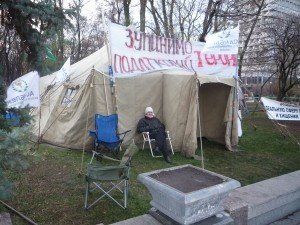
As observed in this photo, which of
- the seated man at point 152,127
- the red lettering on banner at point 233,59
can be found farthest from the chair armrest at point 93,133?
the red lettering on banner at point 233,59

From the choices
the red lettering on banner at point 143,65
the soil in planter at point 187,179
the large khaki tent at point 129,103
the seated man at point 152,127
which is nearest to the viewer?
the soil in planter at point 187,179

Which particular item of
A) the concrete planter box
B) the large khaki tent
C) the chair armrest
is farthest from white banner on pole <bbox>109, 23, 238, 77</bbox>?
the concrete planter box

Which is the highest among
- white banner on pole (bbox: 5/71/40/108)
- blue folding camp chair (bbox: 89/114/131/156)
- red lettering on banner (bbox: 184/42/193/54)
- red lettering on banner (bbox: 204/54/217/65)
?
red lettering on banner (bbox: 184/42/193/54)

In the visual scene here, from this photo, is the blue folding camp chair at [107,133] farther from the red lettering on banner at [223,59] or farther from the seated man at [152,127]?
the red lettering on banner at [223,59]

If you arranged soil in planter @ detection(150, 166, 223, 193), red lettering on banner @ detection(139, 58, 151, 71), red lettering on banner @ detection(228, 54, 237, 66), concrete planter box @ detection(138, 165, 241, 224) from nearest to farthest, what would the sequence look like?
concrete planter box @ detection(138, 165, 241, 224) → soil in planter @ detection(150, 166, 223, 193) → red lettering on banner @ detection(139, 58, 151, 71) → red lettering on banner @ detection(228, 54, 237, 66)

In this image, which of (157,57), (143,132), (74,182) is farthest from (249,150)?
(74,182)

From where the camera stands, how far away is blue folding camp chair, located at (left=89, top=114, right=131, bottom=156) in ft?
24.0

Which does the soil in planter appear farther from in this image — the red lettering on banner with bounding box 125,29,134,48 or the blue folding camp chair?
the blue folding camp chair

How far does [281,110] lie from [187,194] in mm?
4851

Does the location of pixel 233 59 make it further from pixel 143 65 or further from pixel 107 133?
pixel 107 133

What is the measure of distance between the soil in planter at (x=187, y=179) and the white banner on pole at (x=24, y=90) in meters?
2.14

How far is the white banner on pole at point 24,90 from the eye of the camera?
449 cm

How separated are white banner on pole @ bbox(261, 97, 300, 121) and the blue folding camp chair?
3.21 meters

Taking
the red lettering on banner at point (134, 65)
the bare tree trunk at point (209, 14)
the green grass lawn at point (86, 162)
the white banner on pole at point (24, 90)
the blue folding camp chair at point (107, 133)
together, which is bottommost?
the green grass lawn at point (86, 162)
